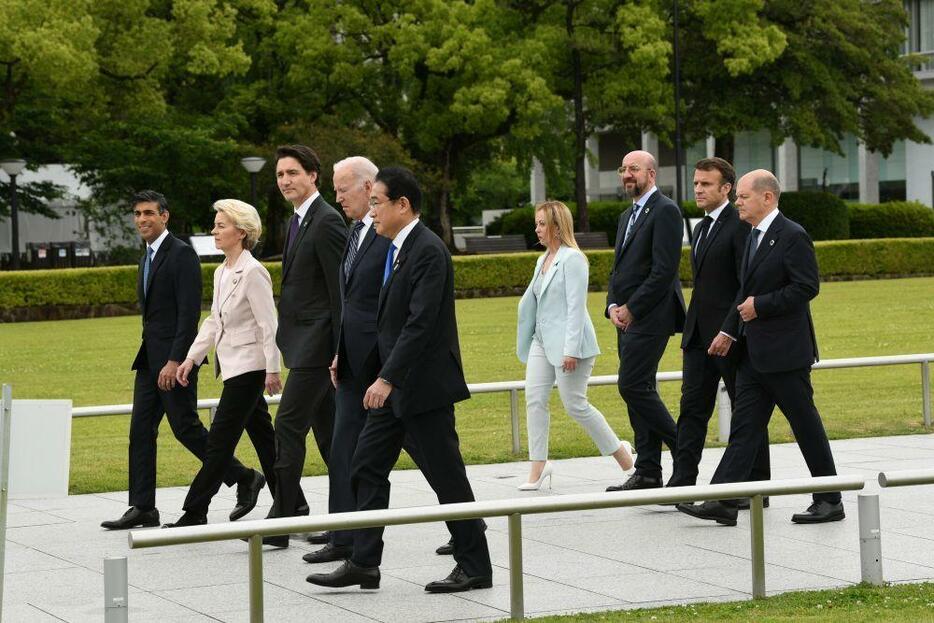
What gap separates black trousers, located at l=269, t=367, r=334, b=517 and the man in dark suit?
0.34m

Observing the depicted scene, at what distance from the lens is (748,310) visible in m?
7.56

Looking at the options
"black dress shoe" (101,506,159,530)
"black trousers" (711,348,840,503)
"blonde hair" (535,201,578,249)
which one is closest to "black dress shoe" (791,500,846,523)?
"black trousers" (711,348,840,503)

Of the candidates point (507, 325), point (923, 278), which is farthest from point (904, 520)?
point (923, 278)

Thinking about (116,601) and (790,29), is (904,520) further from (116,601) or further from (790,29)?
(790,29)

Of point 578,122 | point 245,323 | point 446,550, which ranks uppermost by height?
point 578,122

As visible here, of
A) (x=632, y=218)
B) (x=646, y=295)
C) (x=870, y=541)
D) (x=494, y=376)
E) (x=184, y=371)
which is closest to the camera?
(x=870, y=541)

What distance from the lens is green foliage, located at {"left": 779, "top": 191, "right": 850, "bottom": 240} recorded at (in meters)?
52.2

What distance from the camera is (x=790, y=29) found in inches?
1967

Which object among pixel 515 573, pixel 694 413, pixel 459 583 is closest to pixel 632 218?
pixel 694 413

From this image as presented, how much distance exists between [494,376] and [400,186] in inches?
409

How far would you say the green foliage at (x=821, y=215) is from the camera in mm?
52250

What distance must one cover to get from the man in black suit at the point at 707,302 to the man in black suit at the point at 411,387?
2215 millimetres

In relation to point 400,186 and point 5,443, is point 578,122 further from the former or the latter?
point 5,443

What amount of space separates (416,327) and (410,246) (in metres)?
0.36
